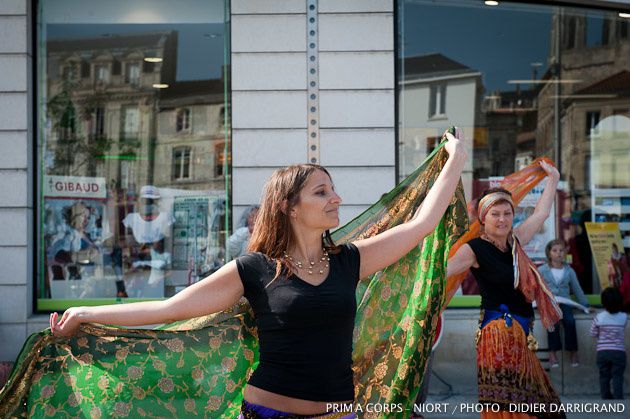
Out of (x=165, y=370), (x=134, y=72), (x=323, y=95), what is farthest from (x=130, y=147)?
(x=165, y=370)

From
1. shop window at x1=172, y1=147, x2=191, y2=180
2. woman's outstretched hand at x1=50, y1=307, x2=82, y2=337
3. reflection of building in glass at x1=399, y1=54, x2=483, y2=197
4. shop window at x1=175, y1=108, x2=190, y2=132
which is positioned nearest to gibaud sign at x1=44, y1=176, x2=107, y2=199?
shop window at x1=172, y1=147, x2=191, y2=180

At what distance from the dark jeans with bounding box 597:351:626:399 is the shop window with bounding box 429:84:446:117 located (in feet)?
11.2

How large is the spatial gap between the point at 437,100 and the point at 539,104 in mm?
1370

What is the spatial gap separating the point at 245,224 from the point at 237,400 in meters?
5.67

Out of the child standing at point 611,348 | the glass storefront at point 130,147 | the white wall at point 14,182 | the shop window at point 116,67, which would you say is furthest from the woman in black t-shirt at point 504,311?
the shop window at point 116,67

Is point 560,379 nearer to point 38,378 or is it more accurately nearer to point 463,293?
point 463,293

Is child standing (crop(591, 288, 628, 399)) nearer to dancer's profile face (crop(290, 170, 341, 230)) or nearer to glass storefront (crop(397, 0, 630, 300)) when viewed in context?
glass storefront (crop(397, 0, 630, 300))

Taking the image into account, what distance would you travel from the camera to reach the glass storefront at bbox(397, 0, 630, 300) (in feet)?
36.8

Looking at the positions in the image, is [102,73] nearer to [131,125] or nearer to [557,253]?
[131,125]

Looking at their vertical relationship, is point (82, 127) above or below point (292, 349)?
above

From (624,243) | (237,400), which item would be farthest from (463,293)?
(237,400)

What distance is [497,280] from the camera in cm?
630

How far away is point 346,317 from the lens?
400 cm

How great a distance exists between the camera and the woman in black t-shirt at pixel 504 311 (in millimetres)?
6211
